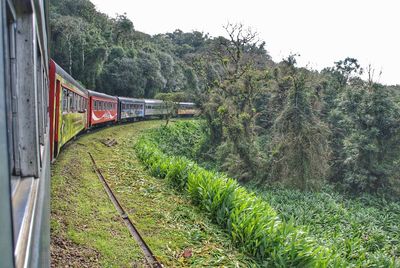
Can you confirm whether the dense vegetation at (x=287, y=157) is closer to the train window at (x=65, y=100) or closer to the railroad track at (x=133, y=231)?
the railroad track at (x=133, y=231)

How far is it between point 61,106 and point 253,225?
5.77 m

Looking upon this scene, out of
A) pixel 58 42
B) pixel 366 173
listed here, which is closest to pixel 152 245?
pixel 366 173

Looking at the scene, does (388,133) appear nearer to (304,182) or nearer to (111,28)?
(304,182)

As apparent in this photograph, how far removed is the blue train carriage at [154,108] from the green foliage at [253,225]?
2007 centimetres

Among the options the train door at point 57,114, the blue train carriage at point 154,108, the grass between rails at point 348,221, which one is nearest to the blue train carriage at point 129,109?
the blue train carriage at point 154,108

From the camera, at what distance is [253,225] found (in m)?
6.35

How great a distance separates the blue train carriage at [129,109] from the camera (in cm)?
2323

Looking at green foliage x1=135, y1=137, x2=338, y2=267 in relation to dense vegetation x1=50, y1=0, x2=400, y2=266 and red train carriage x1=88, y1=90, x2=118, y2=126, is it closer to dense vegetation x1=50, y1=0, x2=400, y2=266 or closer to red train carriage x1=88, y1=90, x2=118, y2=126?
dense vegetation x1=50, y1=0, x2=400, y2=266

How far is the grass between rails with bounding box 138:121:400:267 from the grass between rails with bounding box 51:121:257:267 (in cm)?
309

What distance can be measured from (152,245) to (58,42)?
1075 inches

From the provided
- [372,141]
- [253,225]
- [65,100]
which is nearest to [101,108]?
[65,100]

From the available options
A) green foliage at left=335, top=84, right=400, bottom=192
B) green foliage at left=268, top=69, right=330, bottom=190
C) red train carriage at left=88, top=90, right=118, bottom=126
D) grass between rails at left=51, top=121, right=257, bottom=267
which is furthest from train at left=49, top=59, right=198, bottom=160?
green foliage at left=335, top=84, right=400, bottom=192

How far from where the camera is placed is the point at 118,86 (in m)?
35.8

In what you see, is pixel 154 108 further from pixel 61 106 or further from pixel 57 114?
pixel 57 114
